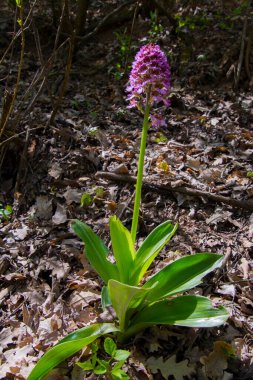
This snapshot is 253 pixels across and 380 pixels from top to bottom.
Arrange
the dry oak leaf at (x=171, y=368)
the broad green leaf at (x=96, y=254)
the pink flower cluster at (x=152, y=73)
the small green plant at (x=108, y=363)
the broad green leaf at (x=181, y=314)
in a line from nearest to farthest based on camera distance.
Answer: the small green plant at (x=108, y=363) < the broad green leaf at (x=181, y=314) < the dry oak leaf at (x=171, y=368) < the pink flower cluster at (x=152, y=73) < the broad green leaf at (x=96, y=254)

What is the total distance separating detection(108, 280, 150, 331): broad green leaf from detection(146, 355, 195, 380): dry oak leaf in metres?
0.25

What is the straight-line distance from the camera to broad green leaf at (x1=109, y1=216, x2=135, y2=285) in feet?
7.27

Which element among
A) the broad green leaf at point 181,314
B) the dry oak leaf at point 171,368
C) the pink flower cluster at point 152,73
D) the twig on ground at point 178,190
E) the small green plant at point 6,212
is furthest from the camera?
the small green plant at point 6,212

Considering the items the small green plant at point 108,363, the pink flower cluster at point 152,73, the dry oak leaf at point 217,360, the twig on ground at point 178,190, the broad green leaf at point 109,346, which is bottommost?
the dry oak leaf at point 217,360

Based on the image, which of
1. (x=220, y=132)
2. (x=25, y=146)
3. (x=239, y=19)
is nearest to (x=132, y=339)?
(x=25, y=146)

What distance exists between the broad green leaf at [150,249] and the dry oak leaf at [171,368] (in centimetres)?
43

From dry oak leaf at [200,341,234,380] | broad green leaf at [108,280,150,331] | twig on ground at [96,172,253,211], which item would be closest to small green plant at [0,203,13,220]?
twig on ground at [96,172,253,211]

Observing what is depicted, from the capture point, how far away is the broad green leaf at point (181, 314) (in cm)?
195

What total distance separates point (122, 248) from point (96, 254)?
0.19 m

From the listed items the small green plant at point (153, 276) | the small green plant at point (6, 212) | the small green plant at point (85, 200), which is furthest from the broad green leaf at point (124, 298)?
the small green plant at point (6, 212)

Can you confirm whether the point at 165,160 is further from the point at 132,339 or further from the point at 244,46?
the point at 244,46

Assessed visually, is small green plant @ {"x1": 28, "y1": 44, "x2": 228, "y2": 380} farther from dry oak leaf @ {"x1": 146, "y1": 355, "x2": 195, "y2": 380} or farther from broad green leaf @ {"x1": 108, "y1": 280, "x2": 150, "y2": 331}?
dry oak leaf @ {"x1": 146, "y1": 355, "x2": 195, "y2": 380}

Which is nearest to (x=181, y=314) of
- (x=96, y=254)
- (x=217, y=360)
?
(x=217, y=360)

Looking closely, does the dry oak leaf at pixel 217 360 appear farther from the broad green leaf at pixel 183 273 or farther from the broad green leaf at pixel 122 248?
the broad green leaf at pixel 122 248
